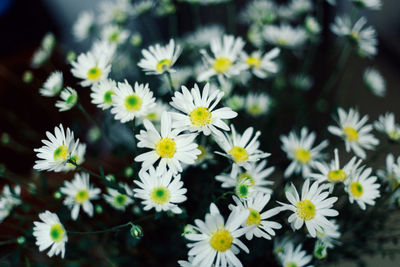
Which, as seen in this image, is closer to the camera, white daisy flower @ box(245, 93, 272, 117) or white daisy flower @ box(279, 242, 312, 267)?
white daisy flower @ box(279, 242, 312, 267)

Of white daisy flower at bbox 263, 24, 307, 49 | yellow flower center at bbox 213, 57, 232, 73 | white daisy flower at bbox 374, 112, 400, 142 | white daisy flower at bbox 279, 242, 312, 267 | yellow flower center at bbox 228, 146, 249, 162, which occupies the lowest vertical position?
white daisy flower at bbox 279, 242, 312, 267

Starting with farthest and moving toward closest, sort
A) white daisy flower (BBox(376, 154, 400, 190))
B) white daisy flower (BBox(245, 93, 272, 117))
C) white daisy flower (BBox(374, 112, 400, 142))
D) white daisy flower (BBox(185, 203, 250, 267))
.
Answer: white daisy flower (BBox(245, 93, 272, 117)), white daisy flower (BBox(374, 112, 400, 142)), white daisy flower (BBox(376, 154, 400, 190)), white daisy flower (BBox(185, 203, 250, 267))

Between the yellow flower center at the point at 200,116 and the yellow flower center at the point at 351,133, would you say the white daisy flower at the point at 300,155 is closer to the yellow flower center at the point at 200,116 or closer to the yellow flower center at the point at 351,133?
the yellow flower center at the point at 351,133

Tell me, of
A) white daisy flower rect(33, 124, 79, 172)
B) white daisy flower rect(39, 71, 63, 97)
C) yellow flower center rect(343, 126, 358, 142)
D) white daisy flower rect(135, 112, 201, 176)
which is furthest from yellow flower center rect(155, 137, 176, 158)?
yellow flower center rect(343, 126, 358, 142)

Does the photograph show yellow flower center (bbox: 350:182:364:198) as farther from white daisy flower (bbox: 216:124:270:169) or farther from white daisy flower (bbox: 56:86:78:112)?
white daisy flower (bbox: 56:86:78:112)

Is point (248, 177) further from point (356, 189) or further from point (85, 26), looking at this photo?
point (85, 26)

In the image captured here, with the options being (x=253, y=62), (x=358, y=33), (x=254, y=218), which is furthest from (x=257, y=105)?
(x=254, y=218)

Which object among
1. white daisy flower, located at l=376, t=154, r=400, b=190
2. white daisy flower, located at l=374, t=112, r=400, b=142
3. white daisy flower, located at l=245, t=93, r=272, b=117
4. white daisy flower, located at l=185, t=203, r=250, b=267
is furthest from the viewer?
white daisy flower, located at l=245, t=93, r=272, b=117
